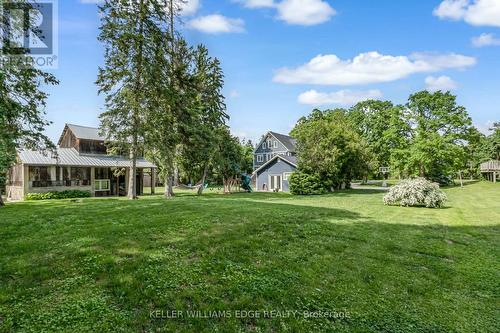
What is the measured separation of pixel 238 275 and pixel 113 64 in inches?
807

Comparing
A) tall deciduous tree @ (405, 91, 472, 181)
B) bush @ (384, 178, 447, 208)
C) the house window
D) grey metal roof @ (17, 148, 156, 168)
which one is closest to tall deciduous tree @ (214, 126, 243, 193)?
grey metal roof @ (17, 148, 156, 168)

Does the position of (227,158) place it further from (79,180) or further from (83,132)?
(83,132)

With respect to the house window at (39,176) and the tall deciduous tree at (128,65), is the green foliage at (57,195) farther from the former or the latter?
the tall deciduous tree at (128,65)

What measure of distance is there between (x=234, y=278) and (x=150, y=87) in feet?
65.0

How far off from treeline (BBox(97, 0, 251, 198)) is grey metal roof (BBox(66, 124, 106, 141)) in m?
11.4

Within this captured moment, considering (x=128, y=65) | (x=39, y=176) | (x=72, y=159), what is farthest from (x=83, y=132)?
(x=128, y=65)

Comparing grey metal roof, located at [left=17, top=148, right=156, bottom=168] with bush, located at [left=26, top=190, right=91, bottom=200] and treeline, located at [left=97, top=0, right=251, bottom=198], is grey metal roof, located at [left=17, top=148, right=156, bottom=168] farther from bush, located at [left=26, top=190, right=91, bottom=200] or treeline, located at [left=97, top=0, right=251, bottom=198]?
treeline, located at [left=97, top=0, right=251, bottom=198]

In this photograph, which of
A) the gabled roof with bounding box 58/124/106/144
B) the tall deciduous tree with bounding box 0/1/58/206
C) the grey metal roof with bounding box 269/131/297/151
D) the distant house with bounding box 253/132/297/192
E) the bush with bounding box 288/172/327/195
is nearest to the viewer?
the tall deciduous tree with bounding box 0/1/58/206

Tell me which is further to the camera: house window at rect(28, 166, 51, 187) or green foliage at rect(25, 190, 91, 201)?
house window at rect(28, 166, 51, 187)

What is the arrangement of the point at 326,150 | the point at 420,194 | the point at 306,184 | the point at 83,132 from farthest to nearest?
the point at 83,132
the point at 306,184
the point at 326,150
the point at 420,194

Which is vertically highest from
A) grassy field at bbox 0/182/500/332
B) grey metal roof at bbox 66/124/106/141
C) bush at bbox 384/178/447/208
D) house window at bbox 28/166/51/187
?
grey metal roof at bbox 66/124/106/141

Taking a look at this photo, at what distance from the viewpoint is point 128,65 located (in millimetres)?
21922

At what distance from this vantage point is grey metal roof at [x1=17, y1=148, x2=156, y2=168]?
92.6 feet

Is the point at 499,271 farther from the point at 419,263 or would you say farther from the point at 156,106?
the point at 156,106
